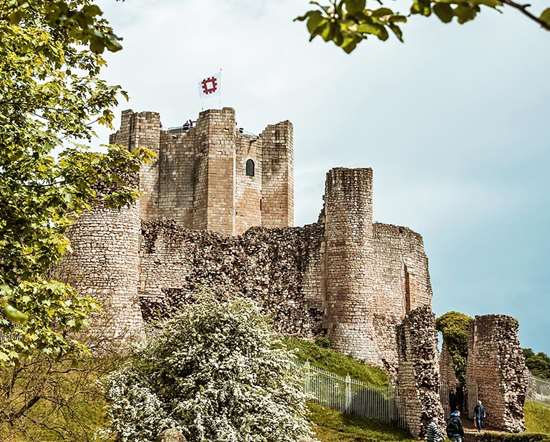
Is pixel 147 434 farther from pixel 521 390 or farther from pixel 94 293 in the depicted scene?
pixel 521 390

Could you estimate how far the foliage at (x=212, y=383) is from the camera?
1909 centimetres

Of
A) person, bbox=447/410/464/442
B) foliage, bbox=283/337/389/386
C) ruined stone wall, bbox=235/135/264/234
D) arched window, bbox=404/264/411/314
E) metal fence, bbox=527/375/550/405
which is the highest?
ruined stone wall, bbox=235/135/264/234

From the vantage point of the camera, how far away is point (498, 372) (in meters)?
30.5

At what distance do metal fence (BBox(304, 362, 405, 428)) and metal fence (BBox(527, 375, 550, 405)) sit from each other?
40.6ft

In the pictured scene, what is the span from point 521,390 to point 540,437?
642cm

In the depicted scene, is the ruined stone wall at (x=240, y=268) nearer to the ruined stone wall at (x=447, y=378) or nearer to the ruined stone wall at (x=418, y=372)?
the ruined stone wall at (x=447, y=378)

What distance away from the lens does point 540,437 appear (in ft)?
79.3

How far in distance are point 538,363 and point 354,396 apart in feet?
120

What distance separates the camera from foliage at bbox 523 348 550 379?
191 ft

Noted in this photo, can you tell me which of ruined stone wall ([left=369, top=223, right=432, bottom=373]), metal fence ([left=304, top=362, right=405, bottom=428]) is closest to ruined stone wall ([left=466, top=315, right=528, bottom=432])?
metal fence ([left=304, top=362, right=405, bottom=428])

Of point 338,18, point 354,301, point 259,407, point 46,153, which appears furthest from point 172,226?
point 338,18

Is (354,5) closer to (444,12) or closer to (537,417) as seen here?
(444,12)

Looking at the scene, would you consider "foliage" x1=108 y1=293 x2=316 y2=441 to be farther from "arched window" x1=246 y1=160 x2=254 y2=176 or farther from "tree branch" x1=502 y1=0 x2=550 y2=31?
"arched window" x1=246 y1=160 x2=254 y2=176

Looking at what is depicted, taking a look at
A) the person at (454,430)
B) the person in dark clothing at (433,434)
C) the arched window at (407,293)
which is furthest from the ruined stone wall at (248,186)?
the person at (454,430)
